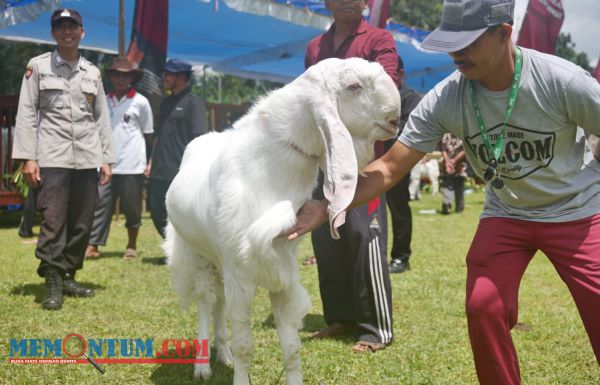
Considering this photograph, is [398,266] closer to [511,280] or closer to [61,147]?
[61,147]

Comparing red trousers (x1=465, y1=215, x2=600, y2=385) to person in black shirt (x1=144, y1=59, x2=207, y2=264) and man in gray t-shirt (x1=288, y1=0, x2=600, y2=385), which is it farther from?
person in black shirt (x1=144, y1=59, x2=207, y2=264)

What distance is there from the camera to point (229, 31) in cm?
1530

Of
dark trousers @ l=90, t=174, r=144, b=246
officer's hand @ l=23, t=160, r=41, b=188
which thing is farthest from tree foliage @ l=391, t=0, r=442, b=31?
officer's hand @ l=23, t=160, r=41, b=188

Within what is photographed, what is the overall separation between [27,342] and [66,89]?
8.38 feet

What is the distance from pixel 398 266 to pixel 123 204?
3.86m

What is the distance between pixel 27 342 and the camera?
4738 millimetres

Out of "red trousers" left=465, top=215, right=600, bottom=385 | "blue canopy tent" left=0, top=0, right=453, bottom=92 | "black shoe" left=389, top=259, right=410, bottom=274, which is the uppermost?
"blue canopy tent" left=0, top=0, right=453, bottom=92

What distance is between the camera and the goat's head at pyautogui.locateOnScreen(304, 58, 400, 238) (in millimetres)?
3035

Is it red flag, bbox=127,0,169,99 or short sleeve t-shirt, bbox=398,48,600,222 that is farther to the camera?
red flag, bbox=127,0,169,99

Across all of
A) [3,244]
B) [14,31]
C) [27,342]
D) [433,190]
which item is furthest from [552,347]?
[433,190]

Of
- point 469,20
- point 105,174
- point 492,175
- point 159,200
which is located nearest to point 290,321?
point 492,175

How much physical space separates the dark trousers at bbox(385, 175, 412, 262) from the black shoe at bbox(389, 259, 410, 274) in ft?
0.15

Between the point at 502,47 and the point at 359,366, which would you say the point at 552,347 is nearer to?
the point at 359,366

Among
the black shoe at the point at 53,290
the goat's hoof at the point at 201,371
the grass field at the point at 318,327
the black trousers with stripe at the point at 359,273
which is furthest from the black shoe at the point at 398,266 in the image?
the goat's hoof at the point at 201,371
